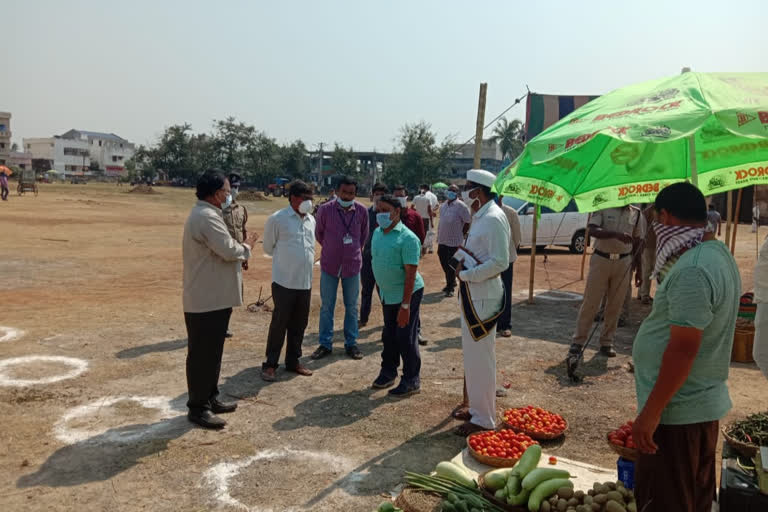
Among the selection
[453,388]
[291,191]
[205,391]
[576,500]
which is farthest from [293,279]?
[576,500]

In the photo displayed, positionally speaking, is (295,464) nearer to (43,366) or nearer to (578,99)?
(43,366)

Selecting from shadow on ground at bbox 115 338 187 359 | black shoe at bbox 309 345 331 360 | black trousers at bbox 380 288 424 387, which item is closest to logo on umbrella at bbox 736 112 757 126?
black trousers at bbox 380 288 424 387

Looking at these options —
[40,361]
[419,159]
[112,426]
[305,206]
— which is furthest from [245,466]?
[419,159]

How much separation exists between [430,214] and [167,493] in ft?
42.2

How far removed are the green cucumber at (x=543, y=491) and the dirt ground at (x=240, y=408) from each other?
3.57ft

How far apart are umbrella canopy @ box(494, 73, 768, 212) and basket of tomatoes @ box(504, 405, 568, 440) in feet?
5.75

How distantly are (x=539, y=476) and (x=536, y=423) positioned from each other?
4.64 feet

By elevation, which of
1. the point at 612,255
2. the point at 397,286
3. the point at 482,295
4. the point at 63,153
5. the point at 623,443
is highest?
the point at 63,153

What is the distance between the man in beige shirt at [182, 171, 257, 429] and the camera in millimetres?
4730

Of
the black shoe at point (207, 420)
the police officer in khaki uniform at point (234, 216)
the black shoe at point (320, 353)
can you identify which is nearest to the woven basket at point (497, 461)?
the black shoe at point (207, 420)

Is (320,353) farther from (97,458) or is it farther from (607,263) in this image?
(607,263)

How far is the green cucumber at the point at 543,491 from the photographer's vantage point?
10.7ft

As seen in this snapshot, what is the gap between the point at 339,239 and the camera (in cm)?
697

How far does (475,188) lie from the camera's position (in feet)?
15.8
